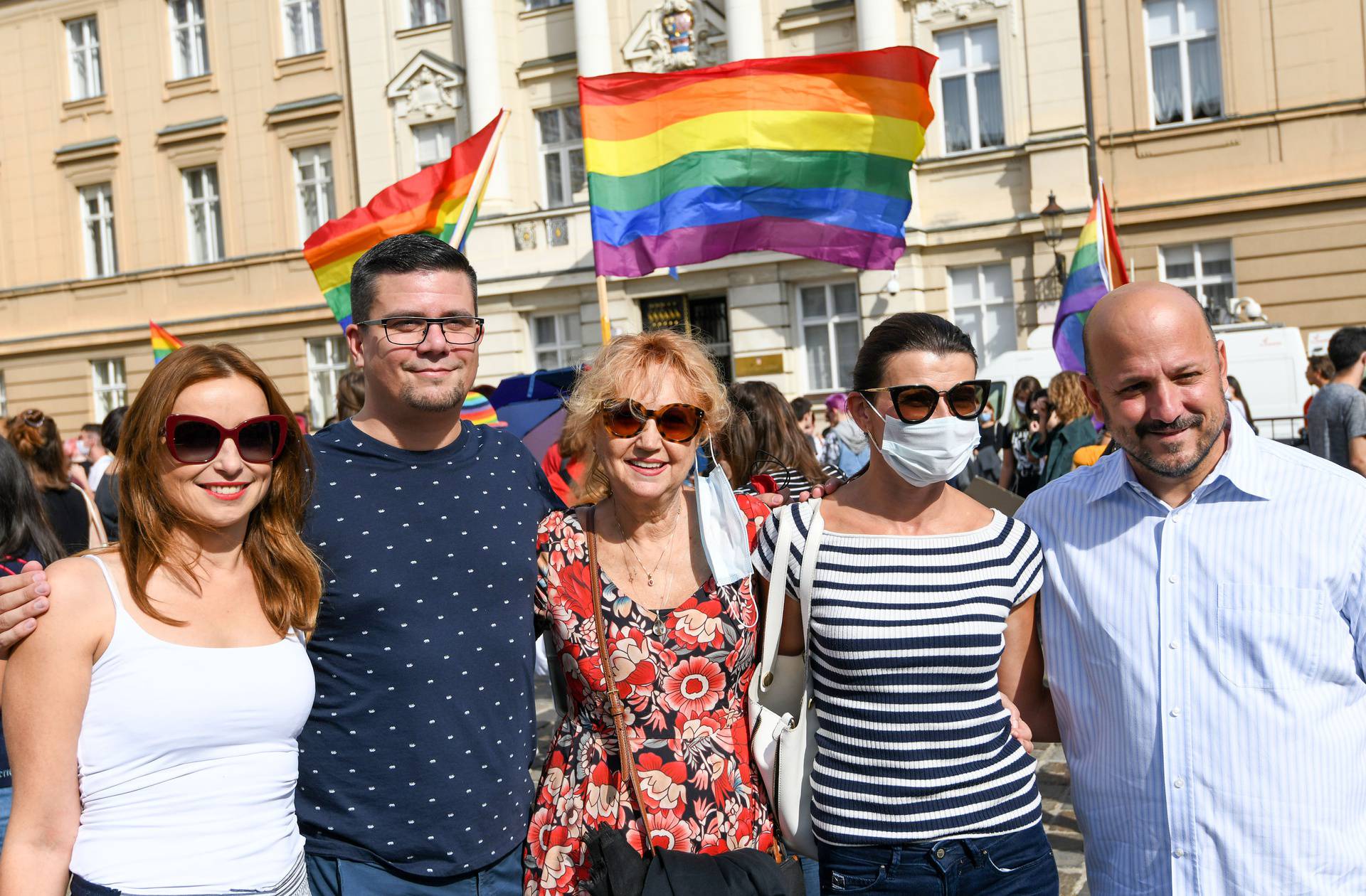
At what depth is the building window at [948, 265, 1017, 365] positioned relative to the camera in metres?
19.9

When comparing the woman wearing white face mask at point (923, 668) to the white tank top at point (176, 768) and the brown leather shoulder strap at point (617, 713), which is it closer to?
the brown leather shoulder strap at point (617, 713)

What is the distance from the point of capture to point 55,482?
6.59 m

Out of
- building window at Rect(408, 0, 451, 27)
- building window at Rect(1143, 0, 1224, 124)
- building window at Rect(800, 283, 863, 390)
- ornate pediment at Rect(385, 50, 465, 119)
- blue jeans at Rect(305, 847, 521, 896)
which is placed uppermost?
building window at Rect(408, 0, 451, 27)

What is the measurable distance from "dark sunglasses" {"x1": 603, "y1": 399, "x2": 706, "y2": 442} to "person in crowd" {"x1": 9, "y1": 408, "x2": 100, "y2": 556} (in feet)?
14.5

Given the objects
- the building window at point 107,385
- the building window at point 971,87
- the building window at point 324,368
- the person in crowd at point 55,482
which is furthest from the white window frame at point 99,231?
the person in crowd at point 55,482

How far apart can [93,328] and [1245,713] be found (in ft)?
93.6

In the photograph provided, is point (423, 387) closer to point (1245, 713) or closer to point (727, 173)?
point (1245, 713)

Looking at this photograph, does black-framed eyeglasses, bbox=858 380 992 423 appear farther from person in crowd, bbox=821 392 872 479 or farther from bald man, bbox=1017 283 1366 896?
person in crowd, bbox=821 392 872 479

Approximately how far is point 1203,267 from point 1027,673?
57.4ft

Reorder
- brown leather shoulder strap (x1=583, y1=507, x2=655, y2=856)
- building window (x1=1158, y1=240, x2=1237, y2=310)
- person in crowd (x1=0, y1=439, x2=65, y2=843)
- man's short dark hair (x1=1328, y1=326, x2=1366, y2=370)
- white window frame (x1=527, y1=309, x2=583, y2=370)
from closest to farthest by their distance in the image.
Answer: brown leather shoulder strap (x1=583, y1=507, x2=655, y2=856) < person in crowd (x1=0, y1=439, x2=65, y2=843) < man's short dark hair (x1=1328, y1=326, x2=1366, y2=370) < building window (x1=1158, y1=240, x2=1237, y2=310) < white window frame (x1=527, y1=309, x2=583, y2=370)

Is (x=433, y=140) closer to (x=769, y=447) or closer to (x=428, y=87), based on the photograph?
(x=428, y=87)

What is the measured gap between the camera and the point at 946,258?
2022 cm

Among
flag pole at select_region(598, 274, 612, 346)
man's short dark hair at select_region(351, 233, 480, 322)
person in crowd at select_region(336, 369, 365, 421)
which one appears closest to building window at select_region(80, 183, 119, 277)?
person in crowd at select_region(336, 369, 365, 421)

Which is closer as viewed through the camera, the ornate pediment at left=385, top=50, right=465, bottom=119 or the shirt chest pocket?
the shirt chest pocket
